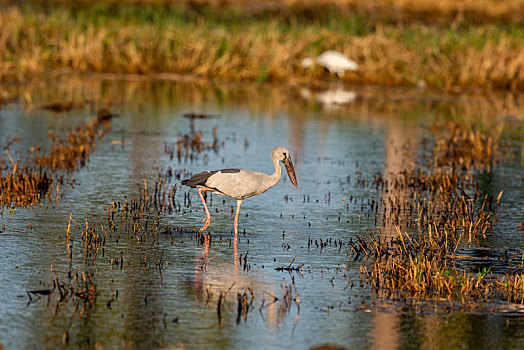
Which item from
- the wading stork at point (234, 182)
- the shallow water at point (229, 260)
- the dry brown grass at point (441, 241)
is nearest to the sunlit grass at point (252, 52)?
the shallow water at point (229, 260)

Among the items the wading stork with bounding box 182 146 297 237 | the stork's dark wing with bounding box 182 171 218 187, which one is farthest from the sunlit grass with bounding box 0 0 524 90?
the wading stork with bounding box 182 146 297 237

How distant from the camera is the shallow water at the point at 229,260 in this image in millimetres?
7457

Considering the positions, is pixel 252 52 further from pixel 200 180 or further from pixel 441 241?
pixel 441 241

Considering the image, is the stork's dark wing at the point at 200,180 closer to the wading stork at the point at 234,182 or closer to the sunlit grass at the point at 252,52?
the wading stork at the point at 234,182

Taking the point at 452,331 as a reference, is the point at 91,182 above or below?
above

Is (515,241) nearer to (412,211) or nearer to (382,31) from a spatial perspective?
(412,211)

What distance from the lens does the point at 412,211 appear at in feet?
41.8

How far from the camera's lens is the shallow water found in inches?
294

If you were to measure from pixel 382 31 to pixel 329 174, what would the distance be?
18192 millimetres

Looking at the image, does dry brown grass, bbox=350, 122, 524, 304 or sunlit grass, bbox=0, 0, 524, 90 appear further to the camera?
sunlit grass, bbox=0, 0, 524, 90

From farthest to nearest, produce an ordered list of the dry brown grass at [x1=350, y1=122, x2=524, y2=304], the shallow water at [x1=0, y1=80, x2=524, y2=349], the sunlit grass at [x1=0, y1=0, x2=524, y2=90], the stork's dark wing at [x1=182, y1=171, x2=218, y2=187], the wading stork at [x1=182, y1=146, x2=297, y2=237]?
the sunlit grass at [x1=0, y1=0, x2=524, y2=90] < the stork's dark wing at [x1=182, y1=171, x2=218, y2=187] < the wading stork at [x1=182, y1=146, x2=297, y2=237] < the dry brown grass at [x1=350, y1=122, x2=524, y2=304] < the shallow water at [x1=0, y1=80, x2=524, y2=349]

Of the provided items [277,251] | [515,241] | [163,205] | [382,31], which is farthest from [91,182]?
[382,31]

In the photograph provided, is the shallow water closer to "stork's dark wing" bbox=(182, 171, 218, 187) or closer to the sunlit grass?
"stork's dark wing" bbox=(182, 171, 218, 187)

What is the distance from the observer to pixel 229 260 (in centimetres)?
975
